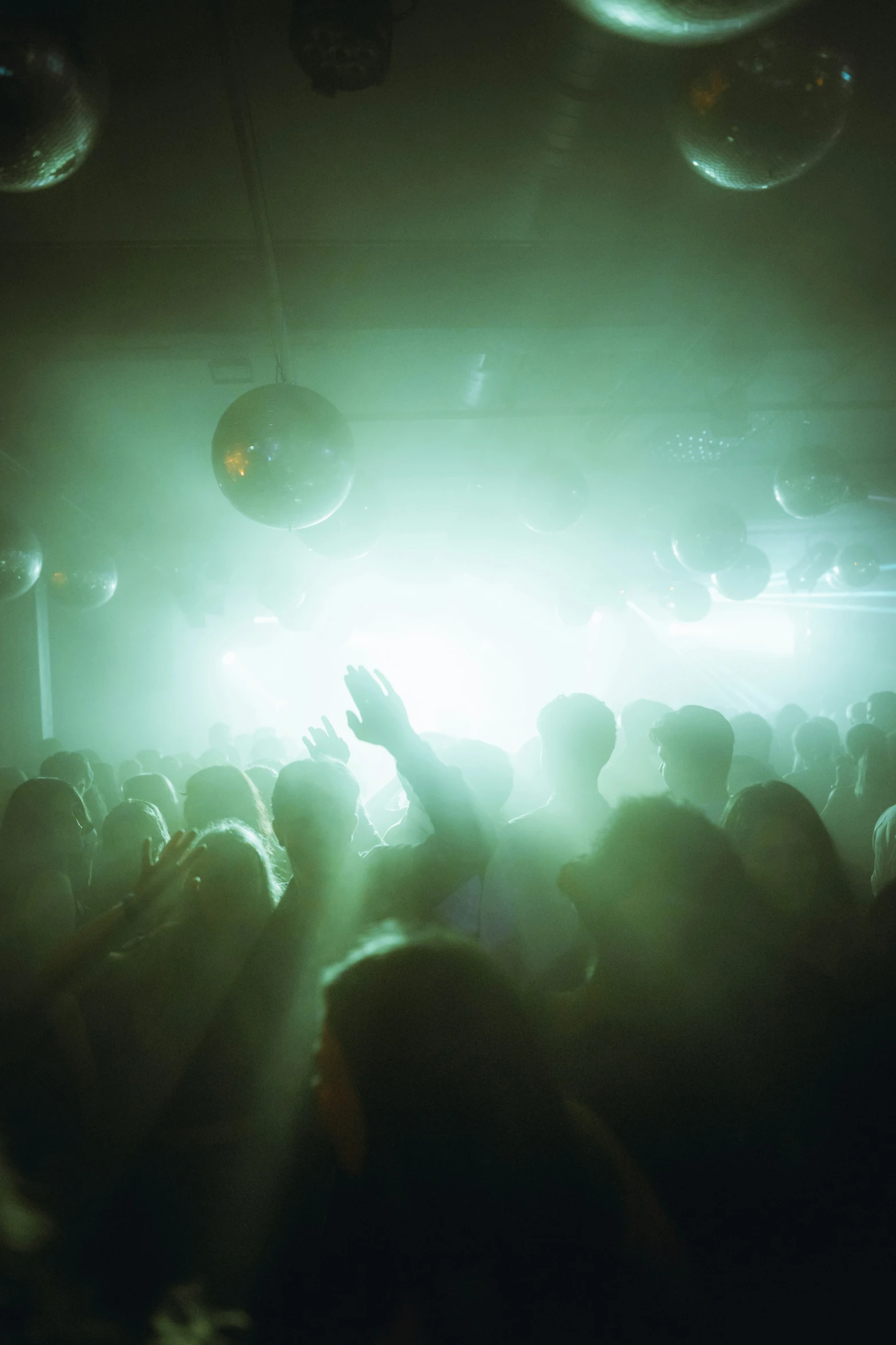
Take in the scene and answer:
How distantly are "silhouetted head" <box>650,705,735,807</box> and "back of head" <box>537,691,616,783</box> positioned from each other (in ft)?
0.99

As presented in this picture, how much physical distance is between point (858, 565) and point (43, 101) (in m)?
7.62

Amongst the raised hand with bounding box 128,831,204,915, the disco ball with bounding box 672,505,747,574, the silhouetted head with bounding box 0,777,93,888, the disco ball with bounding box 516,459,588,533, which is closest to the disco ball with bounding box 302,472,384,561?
the disco ball with bounding box 516,459,588,533

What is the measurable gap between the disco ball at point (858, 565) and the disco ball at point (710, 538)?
258cm

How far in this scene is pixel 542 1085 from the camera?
36.9 inches

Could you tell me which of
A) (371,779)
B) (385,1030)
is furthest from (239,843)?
(371,779)

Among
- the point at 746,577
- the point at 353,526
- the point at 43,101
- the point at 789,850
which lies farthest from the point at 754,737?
the point at 43,101

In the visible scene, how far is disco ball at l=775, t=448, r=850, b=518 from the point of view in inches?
163

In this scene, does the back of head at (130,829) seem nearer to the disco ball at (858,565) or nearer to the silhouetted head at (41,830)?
the silhouetted head at (41,830)

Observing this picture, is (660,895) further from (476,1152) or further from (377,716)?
(377,716)

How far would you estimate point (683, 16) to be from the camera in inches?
49.7

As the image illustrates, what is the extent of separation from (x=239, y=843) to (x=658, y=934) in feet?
4.15

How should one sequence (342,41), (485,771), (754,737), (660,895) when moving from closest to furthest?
(660,895)
(342,41)
(485,771)
(754,737)

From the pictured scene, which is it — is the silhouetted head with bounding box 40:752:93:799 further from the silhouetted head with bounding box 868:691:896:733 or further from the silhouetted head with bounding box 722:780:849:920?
the silhouetted head with bounding box 868:691:896:733

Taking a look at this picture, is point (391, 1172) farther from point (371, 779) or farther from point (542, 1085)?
point (371, 779)
